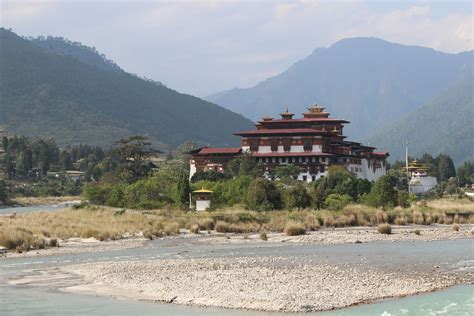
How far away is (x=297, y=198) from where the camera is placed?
249 feet

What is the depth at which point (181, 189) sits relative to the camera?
268 ft

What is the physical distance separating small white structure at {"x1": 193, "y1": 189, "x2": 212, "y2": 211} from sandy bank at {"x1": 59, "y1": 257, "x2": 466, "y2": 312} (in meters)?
38.7

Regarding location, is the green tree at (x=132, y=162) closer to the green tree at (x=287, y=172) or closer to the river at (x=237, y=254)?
the green tree at (x=287, y=172)

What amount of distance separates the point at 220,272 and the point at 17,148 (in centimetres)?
13735

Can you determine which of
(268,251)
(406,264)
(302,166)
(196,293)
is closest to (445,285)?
(406,264)

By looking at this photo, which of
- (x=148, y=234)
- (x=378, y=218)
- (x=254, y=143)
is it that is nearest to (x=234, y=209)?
(x=378, y=218)

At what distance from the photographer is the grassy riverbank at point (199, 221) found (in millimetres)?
57250

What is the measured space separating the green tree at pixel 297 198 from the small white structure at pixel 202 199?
7767 millimetres

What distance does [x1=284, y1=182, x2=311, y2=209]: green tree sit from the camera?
75188mm

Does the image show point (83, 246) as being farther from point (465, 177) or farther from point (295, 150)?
point (465, 177)

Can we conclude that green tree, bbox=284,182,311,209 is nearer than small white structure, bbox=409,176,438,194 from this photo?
Yes

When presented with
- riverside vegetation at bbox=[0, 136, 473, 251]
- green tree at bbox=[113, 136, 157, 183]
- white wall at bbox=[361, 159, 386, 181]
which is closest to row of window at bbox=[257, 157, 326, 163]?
riverside vegetation at bbox=[0, 136, 473, 251]

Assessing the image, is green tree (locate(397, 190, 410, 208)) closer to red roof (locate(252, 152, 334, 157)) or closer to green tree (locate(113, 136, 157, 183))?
red roof (locate(252, 152, 334, 157))

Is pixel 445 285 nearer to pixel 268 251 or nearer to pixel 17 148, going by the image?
pixel 268 251
